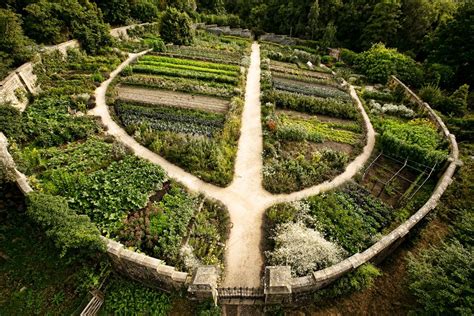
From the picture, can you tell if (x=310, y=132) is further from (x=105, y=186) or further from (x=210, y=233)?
(x=105, y=186)

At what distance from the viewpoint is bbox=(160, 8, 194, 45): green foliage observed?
35.6m

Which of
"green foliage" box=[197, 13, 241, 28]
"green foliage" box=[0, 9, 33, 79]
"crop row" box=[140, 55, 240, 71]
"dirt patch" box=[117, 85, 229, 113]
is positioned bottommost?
"dirt patch" box=[117, 85, 229, 113]

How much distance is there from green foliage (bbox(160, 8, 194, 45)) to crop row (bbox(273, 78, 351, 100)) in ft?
57.4

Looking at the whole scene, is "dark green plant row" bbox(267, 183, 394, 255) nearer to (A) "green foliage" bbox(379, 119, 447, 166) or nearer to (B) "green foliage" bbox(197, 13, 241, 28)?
(A) "green foliage" bbox(379, 119, 447, 166)

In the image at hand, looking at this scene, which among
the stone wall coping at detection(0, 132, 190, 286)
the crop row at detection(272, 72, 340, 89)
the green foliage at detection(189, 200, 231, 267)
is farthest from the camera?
the crop row at detection(272, 72, 340, 89)

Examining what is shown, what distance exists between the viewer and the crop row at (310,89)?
86.7 ft

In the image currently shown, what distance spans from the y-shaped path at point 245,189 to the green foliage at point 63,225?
5843mm

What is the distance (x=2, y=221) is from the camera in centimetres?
1258

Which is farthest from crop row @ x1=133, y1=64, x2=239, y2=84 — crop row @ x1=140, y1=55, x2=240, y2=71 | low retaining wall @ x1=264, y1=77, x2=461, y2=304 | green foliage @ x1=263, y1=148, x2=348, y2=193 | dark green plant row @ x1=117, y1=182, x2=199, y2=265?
low retaining wall @ x1=264, y1=77, x2=461, y2=304

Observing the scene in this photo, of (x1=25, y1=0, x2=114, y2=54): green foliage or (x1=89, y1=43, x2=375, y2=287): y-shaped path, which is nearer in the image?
(x1=89, y1=43, x2=375, y2=287): y-shaped path

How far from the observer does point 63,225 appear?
10219mm

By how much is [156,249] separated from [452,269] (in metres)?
12.1

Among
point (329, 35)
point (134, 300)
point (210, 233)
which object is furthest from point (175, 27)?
point (134, 300)

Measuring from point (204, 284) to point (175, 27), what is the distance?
36.8 meters
